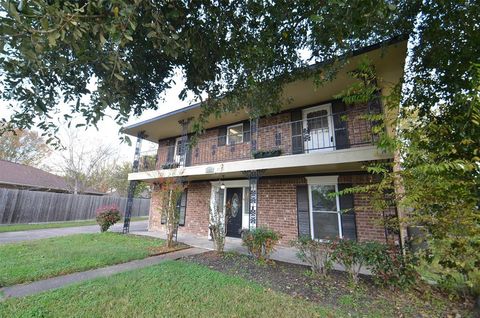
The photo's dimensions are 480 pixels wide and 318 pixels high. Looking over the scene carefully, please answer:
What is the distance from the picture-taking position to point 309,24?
13.1 ft

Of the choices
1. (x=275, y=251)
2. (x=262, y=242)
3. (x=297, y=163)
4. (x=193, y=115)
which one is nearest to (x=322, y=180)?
(x=297, y=163)

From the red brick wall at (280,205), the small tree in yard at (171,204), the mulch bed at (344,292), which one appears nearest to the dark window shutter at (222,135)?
the red brick wall at (280,205)

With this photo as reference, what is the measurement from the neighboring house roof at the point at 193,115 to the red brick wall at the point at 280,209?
297 centimetres

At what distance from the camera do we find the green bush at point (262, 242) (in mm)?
5988

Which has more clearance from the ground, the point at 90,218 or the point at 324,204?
the point at 324,204

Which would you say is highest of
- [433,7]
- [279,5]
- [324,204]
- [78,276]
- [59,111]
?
[433,7]

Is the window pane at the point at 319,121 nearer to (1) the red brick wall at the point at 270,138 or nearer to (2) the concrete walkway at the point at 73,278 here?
(1) the red brick wall at the point at 270,138

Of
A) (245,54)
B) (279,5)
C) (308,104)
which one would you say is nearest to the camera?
(279,5)

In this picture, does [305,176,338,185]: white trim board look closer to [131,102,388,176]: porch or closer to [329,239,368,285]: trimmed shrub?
[131,102,388,176]: porch

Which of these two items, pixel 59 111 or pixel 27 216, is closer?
pixel 59 111

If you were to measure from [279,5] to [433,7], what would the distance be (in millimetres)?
2981

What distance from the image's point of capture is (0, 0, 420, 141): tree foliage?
205 cm

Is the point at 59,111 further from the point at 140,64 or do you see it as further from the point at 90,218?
the point at 90,218

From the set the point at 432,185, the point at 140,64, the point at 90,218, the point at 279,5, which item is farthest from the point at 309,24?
the point at 90,218
